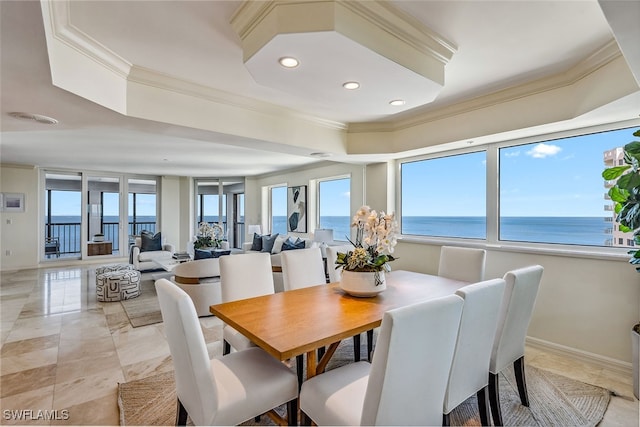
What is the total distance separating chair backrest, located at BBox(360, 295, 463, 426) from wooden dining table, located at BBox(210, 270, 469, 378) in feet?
1.23

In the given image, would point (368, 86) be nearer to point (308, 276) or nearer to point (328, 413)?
point (308, 276)

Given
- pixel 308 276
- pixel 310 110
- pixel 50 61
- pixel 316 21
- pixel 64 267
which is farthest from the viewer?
pixel 64 267

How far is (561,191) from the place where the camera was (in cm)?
317

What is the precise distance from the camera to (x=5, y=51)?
5.67 ft

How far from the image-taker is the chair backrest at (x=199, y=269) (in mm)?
3824

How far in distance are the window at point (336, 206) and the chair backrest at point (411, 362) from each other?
4487 millimetres

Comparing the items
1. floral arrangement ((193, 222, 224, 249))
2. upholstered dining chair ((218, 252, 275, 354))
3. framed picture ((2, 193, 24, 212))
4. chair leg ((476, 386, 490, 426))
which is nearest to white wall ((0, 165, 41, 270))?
framed picture ((2, 193, 24, 212))

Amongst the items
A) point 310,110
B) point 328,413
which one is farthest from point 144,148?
point 328,413

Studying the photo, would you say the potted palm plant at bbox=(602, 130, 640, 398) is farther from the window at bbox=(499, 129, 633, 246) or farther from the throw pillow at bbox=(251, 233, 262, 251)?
the throw pillow at bbox=(251, 233, 262, 251)

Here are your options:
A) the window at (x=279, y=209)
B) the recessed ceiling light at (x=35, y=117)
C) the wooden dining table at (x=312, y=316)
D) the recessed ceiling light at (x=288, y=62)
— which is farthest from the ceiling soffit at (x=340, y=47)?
the window at (x=279, y=209)

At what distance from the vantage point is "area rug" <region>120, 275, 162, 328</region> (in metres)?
3.71

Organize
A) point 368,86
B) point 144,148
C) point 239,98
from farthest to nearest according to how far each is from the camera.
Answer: point 144,148 < point 239,98 < point 368,86

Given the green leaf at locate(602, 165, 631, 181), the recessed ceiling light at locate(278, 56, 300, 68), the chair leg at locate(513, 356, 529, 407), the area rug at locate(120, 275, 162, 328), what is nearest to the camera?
the recessed ceiling light at locate(278, 56, 300, 68)

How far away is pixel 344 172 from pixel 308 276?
11.1 feet
